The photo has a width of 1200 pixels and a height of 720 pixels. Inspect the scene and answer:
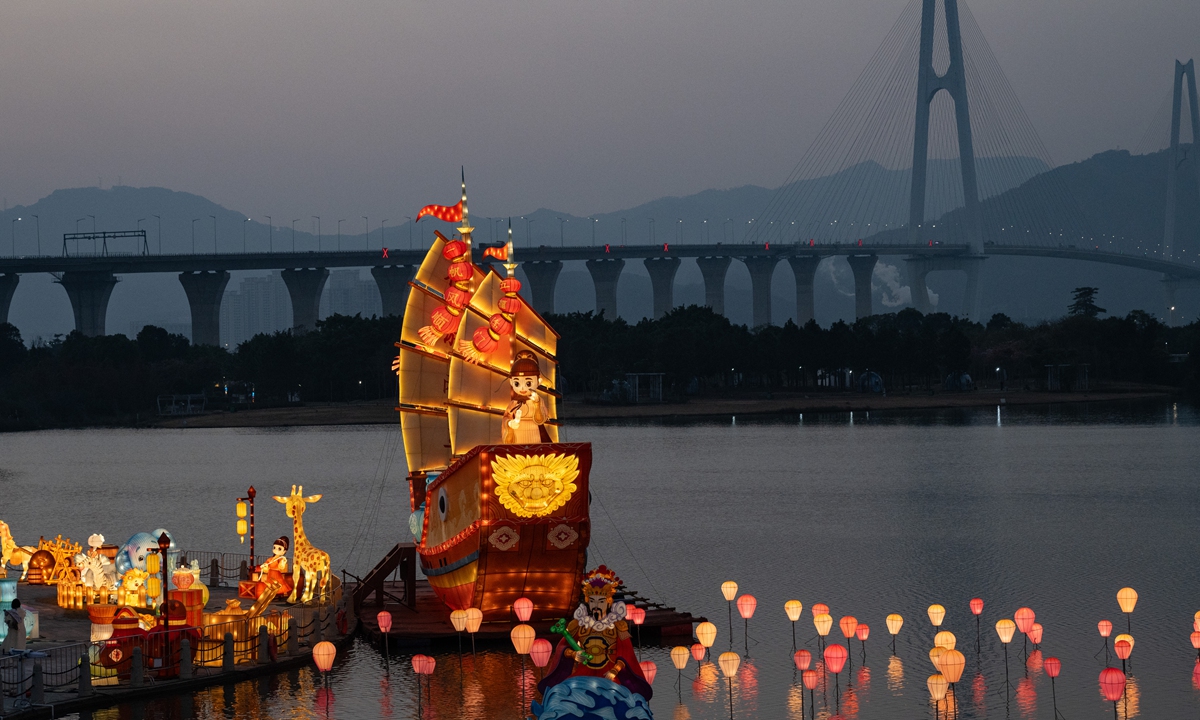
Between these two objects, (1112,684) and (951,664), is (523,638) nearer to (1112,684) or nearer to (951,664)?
(951,664)

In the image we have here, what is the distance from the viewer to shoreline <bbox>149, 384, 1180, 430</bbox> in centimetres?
11738

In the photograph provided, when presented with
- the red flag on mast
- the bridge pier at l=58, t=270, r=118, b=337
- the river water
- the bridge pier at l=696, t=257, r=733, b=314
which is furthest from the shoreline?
the red flag on mast

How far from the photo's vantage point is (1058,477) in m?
66.4

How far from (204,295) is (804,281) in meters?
71.3

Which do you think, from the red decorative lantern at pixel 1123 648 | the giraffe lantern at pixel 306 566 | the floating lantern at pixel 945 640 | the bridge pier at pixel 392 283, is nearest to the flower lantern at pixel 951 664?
the floating lantern at pixel 945 640

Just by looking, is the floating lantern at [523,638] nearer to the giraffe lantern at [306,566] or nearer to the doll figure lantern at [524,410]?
the doll figure lantern at [524,410]

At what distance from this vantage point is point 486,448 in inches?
997

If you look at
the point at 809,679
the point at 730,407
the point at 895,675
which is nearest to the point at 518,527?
the point at 809,679

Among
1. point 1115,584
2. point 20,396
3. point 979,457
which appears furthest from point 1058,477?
point 20,396

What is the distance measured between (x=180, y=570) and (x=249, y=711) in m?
3.15

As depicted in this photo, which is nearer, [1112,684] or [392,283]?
[1112,684]

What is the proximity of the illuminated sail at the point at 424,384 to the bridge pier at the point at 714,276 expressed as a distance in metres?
134

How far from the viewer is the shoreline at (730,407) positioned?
117375mm

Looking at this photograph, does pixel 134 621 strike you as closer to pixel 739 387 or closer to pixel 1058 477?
pixel 1058 477
